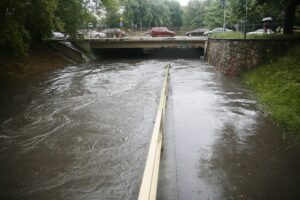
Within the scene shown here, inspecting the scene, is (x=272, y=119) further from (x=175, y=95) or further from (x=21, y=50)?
(x=21, y=50)

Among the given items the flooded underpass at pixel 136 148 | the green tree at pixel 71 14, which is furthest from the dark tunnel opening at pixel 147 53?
the flooded underpass at pixel 136 148

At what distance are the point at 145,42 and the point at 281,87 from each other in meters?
21.6

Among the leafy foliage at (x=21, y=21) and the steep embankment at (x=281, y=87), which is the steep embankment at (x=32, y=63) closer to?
the leafy foliage at (x=21, y=21)

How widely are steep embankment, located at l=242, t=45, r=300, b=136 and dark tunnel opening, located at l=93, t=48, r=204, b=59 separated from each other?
20.7 metres

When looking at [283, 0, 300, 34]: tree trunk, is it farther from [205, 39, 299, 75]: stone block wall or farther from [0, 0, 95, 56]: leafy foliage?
[0, 0, 95, 56]: leafy foliage

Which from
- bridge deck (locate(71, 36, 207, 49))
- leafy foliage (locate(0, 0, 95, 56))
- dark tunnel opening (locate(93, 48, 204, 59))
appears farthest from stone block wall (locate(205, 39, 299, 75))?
dark tunnel opening (locate(93, 48, 204, 59))

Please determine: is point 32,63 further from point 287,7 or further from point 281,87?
point 287,7

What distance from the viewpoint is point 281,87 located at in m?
11.5

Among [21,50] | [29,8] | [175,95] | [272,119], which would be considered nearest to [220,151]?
[272,119]

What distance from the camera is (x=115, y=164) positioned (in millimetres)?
6875

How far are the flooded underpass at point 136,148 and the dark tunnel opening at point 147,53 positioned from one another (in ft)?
73.9

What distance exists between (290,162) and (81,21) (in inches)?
976

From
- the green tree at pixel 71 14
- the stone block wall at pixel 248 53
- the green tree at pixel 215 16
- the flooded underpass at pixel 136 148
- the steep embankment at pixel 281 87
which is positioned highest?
the green tree at pixel 215 16

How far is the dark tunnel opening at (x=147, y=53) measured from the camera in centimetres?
3581
